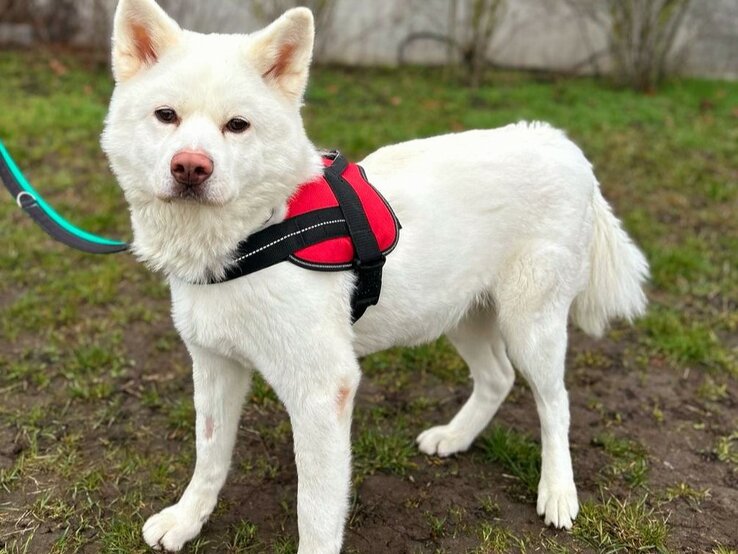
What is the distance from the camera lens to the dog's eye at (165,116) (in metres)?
2.16

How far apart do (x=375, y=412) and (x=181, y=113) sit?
199 centimetres

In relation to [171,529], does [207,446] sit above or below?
above

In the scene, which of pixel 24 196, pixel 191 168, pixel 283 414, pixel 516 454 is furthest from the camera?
pixel 283 414

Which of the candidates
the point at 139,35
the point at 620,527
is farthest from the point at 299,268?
the point at 620,527

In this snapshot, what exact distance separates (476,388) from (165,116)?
1953mm

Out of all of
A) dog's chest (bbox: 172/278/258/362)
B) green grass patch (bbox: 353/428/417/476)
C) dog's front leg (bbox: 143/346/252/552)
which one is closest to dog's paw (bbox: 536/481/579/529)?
green grass patch (bbox: 353/428/417/476)

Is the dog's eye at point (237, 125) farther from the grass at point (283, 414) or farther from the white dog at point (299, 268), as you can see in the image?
the grass at point (283, 414)

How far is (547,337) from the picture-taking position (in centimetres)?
293

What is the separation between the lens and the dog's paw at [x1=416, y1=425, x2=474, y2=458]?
3.33 metres

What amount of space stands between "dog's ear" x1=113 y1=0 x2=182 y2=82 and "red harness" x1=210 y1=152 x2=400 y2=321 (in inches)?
24.6

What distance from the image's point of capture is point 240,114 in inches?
85.4

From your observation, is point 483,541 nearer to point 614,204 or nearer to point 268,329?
point 268,329

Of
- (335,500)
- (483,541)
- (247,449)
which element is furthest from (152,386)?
(483,541)

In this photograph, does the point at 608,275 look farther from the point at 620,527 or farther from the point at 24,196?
the point at 24,196
